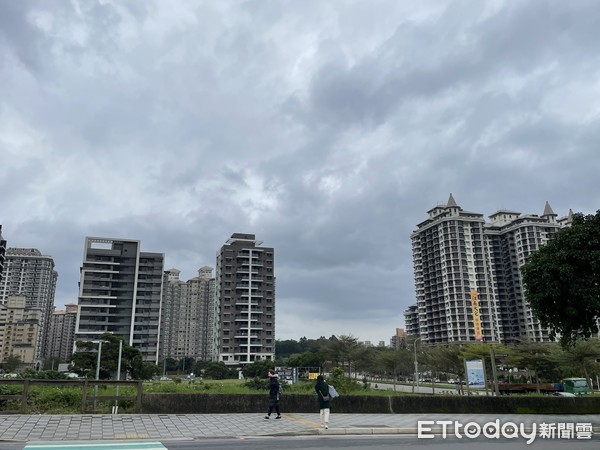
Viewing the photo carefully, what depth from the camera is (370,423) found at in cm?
1470

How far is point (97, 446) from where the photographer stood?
10.0 m

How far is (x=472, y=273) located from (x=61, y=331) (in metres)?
143

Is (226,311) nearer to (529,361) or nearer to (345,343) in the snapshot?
(345,343)

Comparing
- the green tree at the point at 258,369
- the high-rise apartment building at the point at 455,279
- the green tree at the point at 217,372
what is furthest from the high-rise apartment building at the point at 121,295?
the high-rise apartment building at the point at 455,279

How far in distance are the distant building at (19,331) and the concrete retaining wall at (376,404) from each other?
141558 mm

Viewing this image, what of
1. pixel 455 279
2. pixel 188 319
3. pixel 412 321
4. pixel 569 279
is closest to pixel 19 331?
pixel 188 319

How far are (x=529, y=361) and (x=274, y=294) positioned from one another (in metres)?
73.4

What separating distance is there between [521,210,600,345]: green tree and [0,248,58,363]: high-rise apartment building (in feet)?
573

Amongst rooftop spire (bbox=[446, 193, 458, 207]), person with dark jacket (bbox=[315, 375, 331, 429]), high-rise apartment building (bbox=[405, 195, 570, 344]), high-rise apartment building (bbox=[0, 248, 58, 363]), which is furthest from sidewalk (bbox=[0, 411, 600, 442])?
high-rise apartment building (bbox=[0, 248, 58, 363])

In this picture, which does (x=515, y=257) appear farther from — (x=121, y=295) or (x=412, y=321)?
(x=121, y=295)

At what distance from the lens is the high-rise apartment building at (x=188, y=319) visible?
157 metres

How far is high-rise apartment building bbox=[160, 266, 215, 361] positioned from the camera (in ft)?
514

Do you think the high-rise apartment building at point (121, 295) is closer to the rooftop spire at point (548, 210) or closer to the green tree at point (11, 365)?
the green tree at point (11, 365)

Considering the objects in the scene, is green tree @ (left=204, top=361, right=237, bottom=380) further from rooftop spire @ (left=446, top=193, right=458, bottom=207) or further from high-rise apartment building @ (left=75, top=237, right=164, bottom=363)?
rooftop spire @ (left=446, top=193, right=458, bottom=207)
